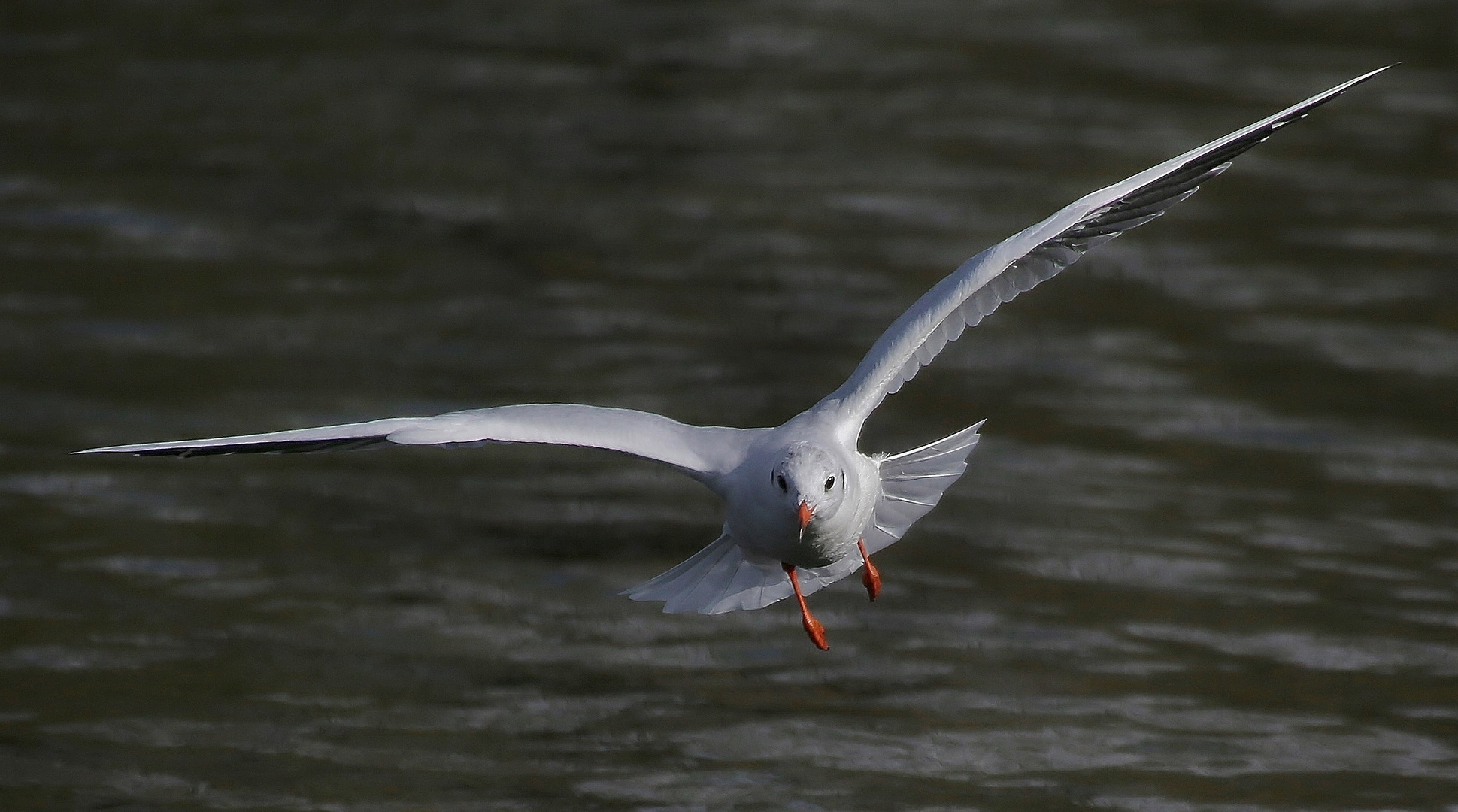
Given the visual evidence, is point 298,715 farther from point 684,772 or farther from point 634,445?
point 634,445

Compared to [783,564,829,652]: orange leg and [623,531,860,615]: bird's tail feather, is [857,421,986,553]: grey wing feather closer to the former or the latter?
[623,531,860,615]: bird's tail feather

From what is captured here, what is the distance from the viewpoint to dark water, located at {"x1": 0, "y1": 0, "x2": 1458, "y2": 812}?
28.7ft

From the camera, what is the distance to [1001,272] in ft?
22.6

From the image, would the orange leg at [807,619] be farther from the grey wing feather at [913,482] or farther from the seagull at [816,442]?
the grey wing feather at [913,482]

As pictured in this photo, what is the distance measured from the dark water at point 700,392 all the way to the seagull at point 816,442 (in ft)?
4.86

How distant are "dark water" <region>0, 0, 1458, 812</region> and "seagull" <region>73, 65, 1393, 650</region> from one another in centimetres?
148

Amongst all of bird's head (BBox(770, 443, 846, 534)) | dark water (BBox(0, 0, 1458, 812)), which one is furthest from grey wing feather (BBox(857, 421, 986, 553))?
dark water (BBox(0, 0, 1458, 812))

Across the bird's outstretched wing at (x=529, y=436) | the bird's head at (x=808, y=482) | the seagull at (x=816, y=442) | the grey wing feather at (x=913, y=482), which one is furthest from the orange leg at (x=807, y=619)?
the bird's head at (x=808, y=482)

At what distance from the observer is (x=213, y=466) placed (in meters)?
10.9

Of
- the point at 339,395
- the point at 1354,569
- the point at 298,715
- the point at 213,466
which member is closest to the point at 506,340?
the point at 339,395

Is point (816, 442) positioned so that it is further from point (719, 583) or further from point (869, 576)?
point (719, 583)

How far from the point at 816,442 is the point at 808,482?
0.37 metres

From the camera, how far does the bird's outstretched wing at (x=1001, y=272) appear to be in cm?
682

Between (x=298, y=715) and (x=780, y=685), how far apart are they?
2.14 meters
